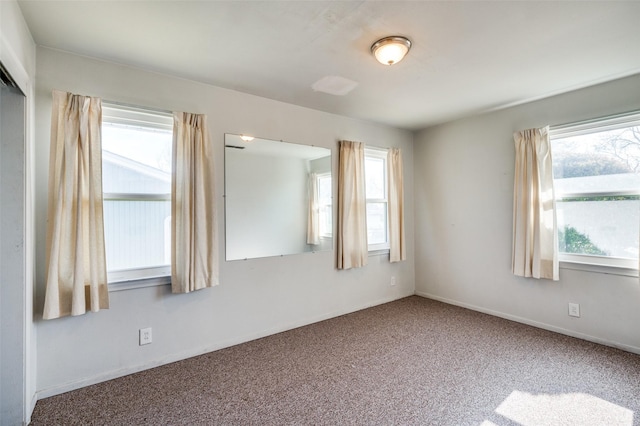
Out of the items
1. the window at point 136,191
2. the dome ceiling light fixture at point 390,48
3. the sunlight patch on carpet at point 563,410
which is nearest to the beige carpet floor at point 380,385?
the sunlight patch on carpet at point 563,410

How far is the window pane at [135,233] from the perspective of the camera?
2.37 metres

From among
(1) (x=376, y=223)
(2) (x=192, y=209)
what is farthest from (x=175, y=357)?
(1) (x=376, y=223)

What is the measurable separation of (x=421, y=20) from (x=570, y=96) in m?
2.17

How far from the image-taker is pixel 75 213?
2125mm

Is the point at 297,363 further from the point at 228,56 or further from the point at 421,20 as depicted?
the point at 421,20

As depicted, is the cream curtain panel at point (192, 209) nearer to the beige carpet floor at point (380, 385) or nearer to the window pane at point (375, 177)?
the beige carpet floor at point (380, 385)

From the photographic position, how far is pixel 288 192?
10.9ft

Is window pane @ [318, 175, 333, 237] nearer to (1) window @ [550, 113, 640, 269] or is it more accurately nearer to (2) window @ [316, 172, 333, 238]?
(2) window @ [316, 172, 333, 238]

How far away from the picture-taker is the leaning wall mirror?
2.94 metres

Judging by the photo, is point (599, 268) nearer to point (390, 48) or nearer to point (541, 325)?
point (541, 325)

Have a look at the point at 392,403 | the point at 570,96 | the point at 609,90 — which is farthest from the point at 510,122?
the point at 392,403

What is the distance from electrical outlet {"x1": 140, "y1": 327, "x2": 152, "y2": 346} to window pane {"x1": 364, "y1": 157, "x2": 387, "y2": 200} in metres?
2.80

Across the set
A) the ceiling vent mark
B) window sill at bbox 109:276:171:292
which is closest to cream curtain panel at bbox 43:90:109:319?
window sill at bbox 109:276:171:292

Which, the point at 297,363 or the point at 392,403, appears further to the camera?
the point at 297,363
